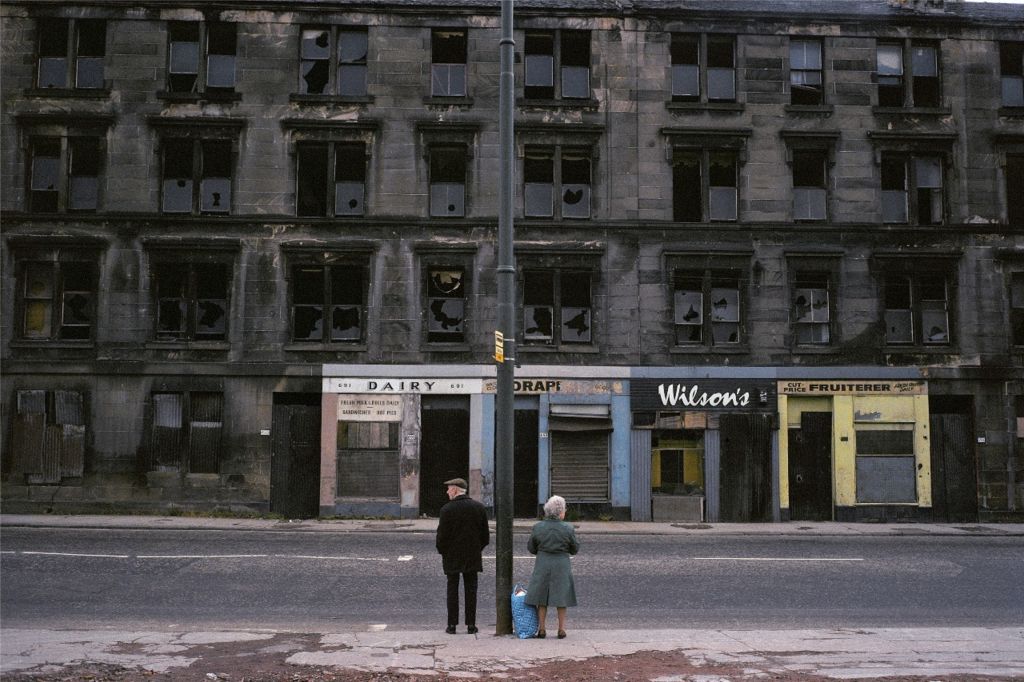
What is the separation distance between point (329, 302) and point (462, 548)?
15188 millimetres

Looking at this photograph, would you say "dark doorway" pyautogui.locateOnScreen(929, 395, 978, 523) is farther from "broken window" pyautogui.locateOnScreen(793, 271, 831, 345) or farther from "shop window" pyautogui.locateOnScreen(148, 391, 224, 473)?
"shop window" pyautogui.locateOnScreen(148, 391, 224, 473)

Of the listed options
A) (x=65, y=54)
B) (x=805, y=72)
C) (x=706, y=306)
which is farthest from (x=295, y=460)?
(x=805, y=72)

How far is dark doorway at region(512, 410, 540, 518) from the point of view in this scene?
23.6 m

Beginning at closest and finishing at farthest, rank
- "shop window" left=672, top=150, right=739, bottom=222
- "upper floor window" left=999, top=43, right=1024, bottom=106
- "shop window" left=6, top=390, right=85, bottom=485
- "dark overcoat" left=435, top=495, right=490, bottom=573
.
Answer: "dark overcoat" left=435, top=495, right=490, bottom=573 < "shop window" left=6, top=390, right=85, bottom=485 < "shop window" left=672, top=150, right=739, bottom=222 < "upper floor window" left=999, top=43, right=1024, bottom=106

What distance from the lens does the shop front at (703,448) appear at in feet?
77.5

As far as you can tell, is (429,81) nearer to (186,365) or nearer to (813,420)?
(186,365)

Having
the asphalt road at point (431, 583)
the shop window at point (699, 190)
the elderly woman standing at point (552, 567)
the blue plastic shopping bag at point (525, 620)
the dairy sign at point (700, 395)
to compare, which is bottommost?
the asphalt road at point (431, 583)

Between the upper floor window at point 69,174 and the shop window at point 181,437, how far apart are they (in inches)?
243

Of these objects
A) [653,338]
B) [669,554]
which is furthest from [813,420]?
[669,554]

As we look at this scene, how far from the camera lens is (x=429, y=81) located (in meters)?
24.7

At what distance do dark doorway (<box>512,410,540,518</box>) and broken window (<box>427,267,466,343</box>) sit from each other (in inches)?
119

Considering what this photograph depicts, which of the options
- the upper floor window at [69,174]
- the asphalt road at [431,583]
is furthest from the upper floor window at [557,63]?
the asphalt road at [431,583]

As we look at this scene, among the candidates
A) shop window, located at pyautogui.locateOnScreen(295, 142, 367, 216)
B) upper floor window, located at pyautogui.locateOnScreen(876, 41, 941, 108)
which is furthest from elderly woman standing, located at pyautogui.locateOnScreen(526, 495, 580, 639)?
upper floor window, located at pyautogui.locateOnScreen(876, 41, 941, 108)

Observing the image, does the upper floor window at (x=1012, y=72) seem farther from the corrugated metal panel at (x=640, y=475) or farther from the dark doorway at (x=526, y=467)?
the dark doorway at (x=526, y=467)
